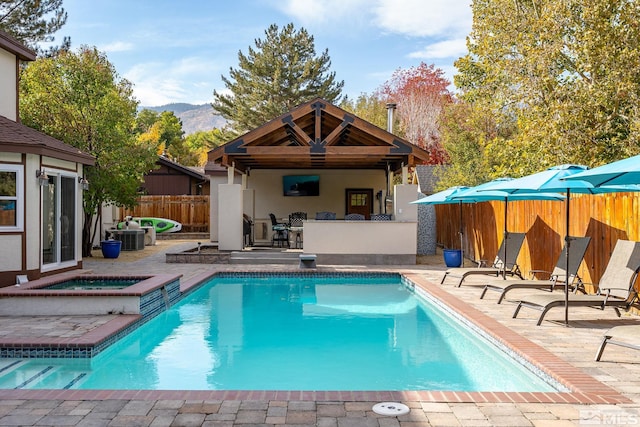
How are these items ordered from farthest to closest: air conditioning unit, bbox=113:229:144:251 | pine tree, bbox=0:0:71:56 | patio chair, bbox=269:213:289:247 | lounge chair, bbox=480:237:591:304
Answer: pine tree, bbox=0:0:71:56 → air conditioning unit, bbox=113:229:144:251 → patio chair, bbox=269:213:289:247 → lounge chair, bbox=480:237:591:304

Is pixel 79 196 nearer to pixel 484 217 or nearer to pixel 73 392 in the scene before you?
pixel 73 392

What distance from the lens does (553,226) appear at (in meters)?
10.9

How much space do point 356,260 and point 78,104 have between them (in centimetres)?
966

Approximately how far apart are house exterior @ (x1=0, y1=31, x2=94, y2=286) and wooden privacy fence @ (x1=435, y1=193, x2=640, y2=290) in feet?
33.4

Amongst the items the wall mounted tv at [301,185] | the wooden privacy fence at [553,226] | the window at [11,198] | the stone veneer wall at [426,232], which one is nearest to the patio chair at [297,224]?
the wall mounted tv at [301,185]

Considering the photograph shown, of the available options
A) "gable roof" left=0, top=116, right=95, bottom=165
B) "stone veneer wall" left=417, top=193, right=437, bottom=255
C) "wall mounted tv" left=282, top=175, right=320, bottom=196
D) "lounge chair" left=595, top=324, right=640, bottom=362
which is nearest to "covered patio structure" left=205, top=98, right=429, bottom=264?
"wall mounted tv" left=282, top=175, right=320, bottom=196

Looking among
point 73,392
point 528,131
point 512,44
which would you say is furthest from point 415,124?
point 73,392

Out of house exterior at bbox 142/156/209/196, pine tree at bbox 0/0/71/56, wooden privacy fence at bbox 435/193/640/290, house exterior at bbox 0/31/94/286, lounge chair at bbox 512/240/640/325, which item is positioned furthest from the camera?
→ house exterior at bbox 142/156/209/196

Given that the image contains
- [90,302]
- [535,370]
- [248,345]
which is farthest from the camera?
[90,302]

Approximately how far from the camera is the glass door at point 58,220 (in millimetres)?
11570

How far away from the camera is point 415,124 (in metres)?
43.5

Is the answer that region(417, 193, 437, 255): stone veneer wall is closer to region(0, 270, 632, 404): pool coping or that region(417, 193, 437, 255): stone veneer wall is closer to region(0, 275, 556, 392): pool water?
region(0, 275, 556, 392): pool water

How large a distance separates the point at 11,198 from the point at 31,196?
38cm

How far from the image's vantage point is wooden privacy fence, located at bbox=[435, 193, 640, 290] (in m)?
8.57
